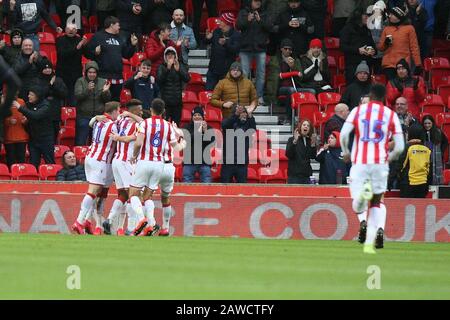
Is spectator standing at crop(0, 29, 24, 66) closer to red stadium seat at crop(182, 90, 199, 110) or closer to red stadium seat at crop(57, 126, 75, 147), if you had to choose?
red stadium seat at crop(57, 126, 75, 147)

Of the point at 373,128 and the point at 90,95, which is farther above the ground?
the point at 90,95

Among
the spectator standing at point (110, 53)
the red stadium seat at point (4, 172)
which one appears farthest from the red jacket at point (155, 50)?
the red stadium seat at point (4, 172)

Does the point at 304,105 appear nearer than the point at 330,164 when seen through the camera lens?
No

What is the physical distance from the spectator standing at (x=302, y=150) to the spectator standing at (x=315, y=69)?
232 cm

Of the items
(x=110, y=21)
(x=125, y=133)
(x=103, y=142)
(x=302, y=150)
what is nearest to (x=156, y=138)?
(x=125, y=133)

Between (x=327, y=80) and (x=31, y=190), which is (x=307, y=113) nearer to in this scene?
(x=327, y=80)

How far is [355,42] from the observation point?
25.9 metres

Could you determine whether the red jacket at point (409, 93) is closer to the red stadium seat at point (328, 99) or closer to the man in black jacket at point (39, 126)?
the red stadium seat at point (328, 99)

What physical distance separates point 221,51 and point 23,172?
4647 mm

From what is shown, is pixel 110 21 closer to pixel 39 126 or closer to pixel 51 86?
pixel 51 86

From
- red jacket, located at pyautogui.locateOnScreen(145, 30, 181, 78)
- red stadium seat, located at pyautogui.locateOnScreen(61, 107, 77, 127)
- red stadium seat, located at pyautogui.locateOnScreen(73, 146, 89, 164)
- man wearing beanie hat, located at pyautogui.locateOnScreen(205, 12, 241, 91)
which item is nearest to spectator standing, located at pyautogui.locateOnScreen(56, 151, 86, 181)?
red stadium seat, located at pyautogui.locateOnScreen(73, 146, 89, 164)

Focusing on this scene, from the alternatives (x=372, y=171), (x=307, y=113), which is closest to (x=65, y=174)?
(x=307, y=113)

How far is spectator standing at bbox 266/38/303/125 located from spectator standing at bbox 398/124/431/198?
11.8ft

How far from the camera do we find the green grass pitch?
11.0 m
